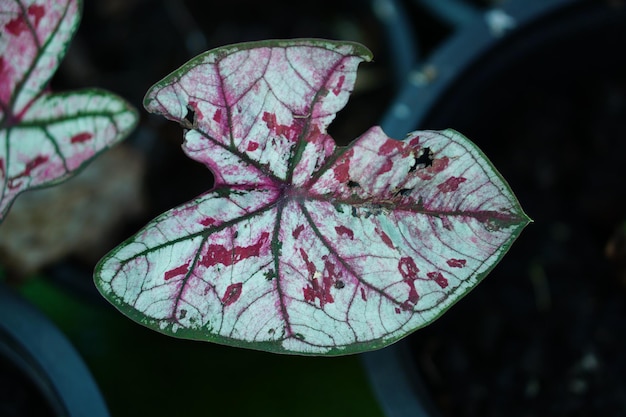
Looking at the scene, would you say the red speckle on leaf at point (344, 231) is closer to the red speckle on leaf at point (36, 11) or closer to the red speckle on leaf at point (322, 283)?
the red speckle on leaf at point (322, 283)

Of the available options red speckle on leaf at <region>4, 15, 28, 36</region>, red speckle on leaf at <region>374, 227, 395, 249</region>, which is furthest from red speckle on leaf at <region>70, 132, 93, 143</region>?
red speckle on leaf at <region>374, 227, 395, 249</region>

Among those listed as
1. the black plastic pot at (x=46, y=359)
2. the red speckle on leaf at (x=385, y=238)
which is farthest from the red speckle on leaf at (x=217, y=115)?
the black plastic pot at (x=46, y=359)

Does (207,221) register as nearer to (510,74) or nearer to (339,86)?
(339,86)

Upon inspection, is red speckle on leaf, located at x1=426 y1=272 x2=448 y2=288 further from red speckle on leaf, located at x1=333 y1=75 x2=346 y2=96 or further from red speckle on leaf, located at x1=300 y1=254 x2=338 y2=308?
red speckle on leaf, located at x1=333 y1=75 x2=346 y2=96

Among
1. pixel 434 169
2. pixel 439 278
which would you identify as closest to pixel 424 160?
pixel 434 169

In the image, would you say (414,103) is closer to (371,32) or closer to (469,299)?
(469,299)

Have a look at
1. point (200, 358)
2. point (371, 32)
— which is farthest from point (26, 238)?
point (371, 32)
